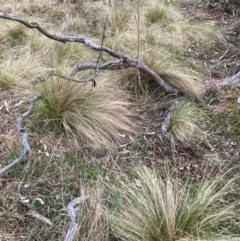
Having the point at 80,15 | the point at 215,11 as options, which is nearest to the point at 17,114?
the point at 80,15

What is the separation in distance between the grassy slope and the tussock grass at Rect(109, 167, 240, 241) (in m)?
0.10

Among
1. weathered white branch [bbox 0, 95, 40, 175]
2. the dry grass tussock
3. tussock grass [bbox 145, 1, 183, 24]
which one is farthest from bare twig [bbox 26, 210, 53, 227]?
tussock grass [bbox 145, 1, 183, 24]

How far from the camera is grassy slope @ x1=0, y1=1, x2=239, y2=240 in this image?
2.20m

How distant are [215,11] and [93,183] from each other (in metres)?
4.05

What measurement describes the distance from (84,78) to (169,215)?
180cm

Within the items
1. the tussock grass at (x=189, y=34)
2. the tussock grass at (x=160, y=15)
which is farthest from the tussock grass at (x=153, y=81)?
the tussock grass at (x=160, y=15)

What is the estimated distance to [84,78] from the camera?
3.38 m

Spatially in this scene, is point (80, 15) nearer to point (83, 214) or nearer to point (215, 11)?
point (215, 11)

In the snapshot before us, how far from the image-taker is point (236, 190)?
2.30m

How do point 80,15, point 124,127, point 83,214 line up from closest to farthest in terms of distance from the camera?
point 83,214
point 124,127
point 80,15

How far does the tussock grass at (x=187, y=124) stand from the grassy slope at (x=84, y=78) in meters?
0.02

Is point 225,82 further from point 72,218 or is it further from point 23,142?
point 72,218

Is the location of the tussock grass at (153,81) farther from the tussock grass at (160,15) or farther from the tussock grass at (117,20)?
the tussock grass at (160,15)

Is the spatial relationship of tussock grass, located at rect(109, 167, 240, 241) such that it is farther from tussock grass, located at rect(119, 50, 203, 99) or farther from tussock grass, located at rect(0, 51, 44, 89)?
tussock grass, located at rect(0, 51, 44, 89)
